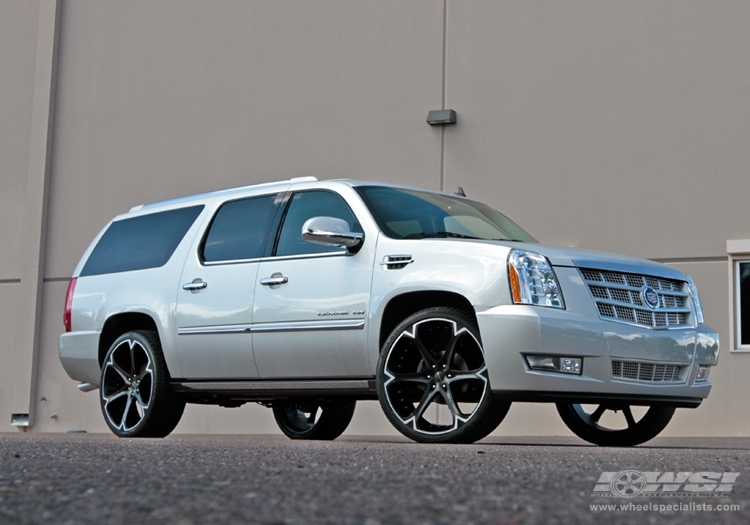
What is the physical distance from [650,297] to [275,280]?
2472 millimetres

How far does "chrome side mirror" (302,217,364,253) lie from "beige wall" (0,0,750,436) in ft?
18.7

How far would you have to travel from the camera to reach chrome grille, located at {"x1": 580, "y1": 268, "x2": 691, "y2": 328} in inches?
262

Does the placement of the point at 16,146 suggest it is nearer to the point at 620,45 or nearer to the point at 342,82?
the point at 342,82

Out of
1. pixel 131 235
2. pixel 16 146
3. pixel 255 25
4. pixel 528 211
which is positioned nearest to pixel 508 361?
pixel 131 235

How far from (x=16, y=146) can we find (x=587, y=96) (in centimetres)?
871

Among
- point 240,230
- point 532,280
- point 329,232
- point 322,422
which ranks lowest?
point 322,422

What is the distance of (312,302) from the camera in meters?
7.31

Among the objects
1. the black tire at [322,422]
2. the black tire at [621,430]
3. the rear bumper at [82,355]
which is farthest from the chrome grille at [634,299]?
the rear bumper at [82,355]

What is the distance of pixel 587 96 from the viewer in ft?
41.0

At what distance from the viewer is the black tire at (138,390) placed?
8.20m

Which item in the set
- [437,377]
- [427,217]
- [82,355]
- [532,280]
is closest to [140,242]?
[82,355]

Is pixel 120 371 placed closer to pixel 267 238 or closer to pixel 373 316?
pixel 267 238

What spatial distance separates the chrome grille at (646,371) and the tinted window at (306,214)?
6.65ft

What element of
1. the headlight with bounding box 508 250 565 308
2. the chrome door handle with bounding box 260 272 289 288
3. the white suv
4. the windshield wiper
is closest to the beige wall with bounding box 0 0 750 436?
the white suv
